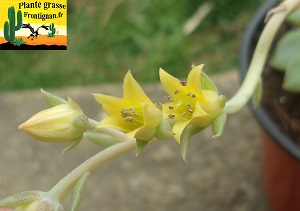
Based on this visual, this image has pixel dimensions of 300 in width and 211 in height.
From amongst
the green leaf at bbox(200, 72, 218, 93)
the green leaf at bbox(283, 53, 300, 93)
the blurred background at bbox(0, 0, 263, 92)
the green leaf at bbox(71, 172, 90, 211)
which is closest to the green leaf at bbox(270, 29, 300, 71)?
the green leaf at bbox(283, 53, 300, 93)

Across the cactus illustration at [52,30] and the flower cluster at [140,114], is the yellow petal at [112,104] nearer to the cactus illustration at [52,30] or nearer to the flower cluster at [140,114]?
the flower cluster at [140,114]

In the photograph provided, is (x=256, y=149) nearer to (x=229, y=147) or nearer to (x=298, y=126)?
(x=229, y=147)

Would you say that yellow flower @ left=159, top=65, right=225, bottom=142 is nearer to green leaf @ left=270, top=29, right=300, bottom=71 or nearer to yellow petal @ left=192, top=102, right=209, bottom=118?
yellow petal @ left=192, top=102, right=209, bottom=118

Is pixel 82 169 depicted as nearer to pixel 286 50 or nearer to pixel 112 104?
pixel 112 104

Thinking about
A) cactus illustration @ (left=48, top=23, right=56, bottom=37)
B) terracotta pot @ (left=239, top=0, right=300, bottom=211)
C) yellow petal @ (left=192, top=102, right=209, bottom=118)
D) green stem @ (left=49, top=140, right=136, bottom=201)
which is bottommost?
terracotta pot @ (left=239, top=0, right=300, bottom=211)

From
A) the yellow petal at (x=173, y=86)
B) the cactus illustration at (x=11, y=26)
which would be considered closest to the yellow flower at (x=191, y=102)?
the yellow petal at (x=173, y=86)
